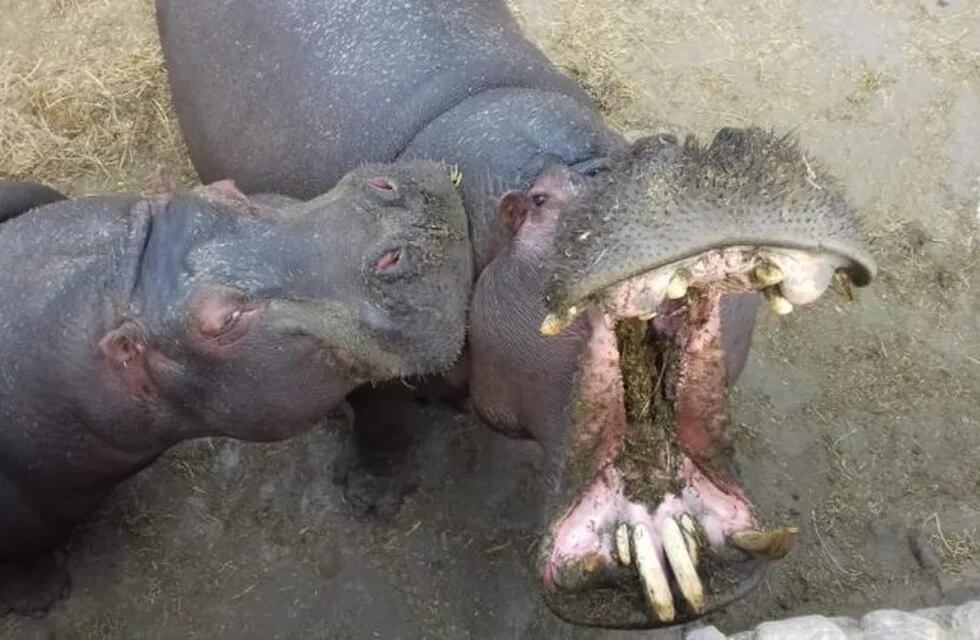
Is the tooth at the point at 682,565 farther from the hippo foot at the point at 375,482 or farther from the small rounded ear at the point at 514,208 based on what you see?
the hippo foot at the point at 375,482

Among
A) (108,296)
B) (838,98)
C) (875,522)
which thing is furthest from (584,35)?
(108,296)

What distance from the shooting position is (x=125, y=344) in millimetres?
2975

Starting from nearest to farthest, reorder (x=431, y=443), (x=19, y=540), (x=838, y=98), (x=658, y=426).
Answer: (x=658, y=426) < (x=19, y=540) < (x=431, y=443) < (x=838, y=98)

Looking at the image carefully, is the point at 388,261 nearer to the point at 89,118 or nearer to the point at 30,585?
the point at 30,585

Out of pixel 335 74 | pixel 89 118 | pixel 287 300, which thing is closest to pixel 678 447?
pixel 287 300

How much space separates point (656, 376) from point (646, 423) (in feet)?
0.38

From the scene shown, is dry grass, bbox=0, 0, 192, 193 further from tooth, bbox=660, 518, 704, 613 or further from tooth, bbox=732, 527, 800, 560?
tooth, bbox=732, 527, 800, 560

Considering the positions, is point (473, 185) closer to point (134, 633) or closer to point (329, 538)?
point (329, 538)

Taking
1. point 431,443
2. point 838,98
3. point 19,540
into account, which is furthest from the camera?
point 838,98

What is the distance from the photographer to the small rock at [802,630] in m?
2.65

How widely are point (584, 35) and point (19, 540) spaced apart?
289cm

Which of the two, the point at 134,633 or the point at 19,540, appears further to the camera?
the point at 134,633

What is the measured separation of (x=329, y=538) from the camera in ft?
13.0

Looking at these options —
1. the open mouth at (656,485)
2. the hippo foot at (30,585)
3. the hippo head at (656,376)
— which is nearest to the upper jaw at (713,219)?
the hippo head at (656,376)
